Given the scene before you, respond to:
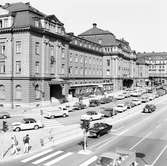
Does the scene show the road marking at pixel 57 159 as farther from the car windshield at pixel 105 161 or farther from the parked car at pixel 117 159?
the car windshield at pixel 105 161

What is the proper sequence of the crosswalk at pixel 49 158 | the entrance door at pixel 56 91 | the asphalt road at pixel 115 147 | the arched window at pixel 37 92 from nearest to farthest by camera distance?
the crosswalk at pixel 49 158 → the asphalt road at pixel 115 147 → the arched window at pixel 37 92 → the entrance door at pixel 56 91

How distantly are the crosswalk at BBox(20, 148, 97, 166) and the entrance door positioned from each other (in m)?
38.9

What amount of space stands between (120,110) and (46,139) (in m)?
25.2

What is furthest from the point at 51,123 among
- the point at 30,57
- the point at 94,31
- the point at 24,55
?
the point at 94,31

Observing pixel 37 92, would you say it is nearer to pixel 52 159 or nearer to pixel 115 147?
pixel 115 147

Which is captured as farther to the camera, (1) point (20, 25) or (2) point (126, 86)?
(2) point (126, 86)

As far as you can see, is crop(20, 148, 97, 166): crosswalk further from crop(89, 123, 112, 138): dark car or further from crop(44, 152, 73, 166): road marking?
crop(89, 123, 112, 138): dark car

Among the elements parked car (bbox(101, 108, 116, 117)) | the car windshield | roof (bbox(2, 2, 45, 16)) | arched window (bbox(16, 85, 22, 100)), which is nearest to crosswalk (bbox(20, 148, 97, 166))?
the car windshield

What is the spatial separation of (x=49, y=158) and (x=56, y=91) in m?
42.3

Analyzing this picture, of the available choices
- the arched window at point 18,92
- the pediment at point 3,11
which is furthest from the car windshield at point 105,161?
the pediment at point 3,11

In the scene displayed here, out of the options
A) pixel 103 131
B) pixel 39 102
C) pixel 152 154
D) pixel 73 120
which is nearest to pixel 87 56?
pixel 39 102

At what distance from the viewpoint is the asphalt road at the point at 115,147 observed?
2156cm

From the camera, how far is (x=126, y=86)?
121500 millimetres

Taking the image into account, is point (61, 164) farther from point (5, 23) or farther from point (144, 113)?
point (5, 23)
